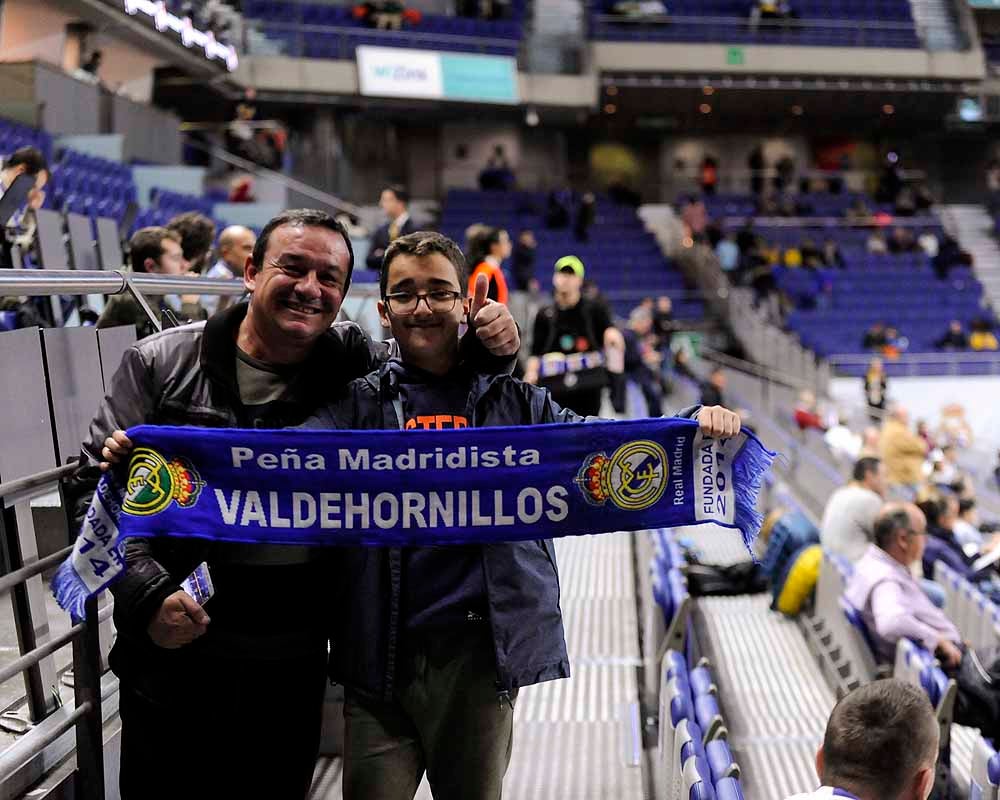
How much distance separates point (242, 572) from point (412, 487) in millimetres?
A: 334

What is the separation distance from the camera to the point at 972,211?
25094mm

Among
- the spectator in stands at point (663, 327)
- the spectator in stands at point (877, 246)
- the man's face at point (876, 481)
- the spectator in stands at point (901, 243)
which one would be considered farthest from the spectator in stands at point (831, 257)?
the man's face at point (876, 481)

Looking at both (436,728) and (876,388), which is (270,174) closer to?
(876,388)

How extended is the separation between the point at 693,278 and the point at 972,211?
26.9ft

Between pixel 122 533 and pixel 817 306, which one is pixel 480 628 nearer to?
pixel 122 533

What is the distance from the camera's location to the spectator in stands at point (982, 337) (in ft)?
58.4

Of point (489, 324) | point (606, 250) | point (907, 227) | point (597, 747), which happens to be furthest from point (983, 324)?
point (489, 324)

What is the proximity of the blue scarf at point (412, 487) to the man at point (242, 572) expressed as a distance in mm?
60

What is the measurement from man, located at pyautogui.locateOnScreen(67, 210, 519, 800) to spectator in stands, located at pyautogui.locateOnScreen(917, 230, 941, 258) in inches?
822

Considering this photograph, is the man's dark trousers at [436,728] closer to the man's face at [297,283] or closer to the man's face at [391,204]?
the man's face at [297,283]

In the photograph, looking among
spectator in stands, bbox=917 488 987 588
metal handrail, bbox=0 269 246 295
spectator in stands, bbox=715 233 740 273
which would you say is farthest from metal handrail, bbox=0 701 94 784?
spectator in stands, bbox=715 233 740 273

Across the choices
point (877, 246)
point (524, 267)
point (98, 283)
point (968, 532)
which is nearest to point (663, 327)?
point (524, 267)

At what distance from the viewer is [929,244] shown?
2177cm

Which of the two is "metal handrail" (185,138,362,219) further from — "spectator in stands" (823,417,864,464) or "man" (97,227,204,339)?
"man" (97,227,204,339)
